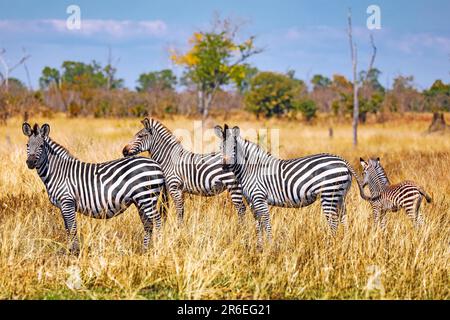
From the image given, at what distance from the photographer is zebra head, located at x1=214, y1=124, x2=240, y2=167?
6445 mm

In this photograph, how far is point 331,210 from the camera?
6500mm

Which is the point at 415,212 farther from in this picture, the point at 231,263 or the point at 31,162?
the point at 31,162

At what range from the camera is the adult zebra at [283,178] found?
255 inches

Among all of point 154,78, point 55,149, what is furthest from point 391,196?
point 154,78

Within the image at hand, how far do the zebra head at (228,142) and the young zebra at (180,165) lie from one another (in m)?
0.95

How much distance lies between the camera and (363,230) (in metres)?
6.58

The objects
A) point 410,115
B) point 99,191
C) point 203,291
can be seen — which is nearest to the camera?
point 203,291

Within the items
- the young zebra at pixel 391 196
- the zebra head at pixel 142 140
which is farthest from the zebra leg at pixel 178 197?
the young zebra at pixel 391 196

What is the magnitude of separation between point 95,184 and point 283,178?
2038 mm

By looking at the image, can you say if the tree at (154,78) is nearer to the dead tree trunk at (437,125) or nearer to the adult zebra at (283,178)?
the dead tree trunk at (437,125)

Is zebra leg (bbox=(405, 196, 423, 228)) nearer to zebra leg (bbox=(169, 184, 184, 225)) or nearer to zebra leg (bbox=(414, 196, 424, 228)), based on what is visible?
zebra leg (bbox=(414, 196, 424, 228))

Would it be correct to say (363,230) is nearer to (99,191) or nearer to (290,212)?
(290,212)
